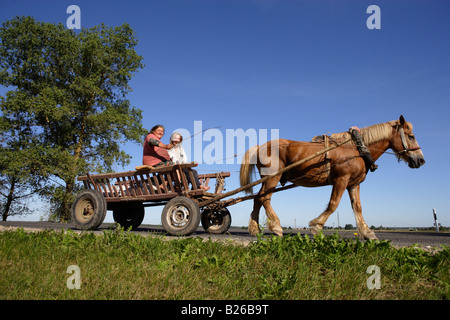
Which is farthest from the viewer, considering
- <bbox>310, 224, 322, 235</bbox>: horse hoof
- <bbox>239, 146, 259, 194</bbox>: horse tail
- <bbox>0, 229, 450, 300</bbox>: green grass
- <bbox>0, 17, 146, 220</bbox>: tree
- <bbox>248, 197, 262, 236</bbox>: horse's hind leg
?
<bbox>0, 17, 146, 220</bbox>: tree

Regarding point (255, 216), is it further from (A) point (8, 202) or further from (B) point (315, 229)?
(A) point (8, 202)

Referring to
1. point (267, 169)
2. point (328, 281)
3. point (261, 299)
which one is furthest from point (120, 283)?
point (267, 169)

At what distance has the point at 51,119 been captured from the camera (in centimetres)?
1736

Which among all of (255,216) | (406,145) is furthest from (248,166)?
(406,145)

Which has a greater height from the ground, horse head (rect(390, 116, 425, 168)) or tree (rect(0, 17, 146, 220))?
tree (rect(0, 17, 146, 220))

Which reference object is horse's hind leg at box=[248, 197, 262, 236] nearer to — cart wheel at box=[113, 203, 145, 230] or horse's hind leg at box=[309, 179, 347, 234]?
horse's hind leg at box=[309, 179, 347, 234]

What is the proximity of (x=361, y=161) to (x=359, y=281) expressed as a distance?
359 cm

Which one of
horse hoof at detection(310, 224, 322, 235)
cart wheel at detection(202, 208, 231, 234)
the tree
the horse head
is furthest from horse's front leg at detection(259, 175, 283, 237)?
the tree

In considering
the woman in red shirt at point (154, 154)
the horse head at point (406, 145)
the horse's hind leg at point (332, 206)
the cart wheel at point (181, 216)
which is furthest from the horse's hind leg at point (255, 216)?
the horse head at point (406, 145)

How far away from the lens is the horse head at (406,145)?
6301 mm

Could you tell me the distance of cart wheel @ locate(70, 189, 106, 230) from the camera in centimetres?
648

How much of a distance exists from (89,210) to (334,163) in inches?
207

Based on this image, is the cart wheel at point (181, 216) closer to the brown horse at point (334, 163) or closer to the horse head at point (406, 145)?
the brown horse at point (334, 163)

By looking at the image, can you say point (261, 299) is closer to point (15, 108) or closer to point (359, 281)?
point (359, 281)
